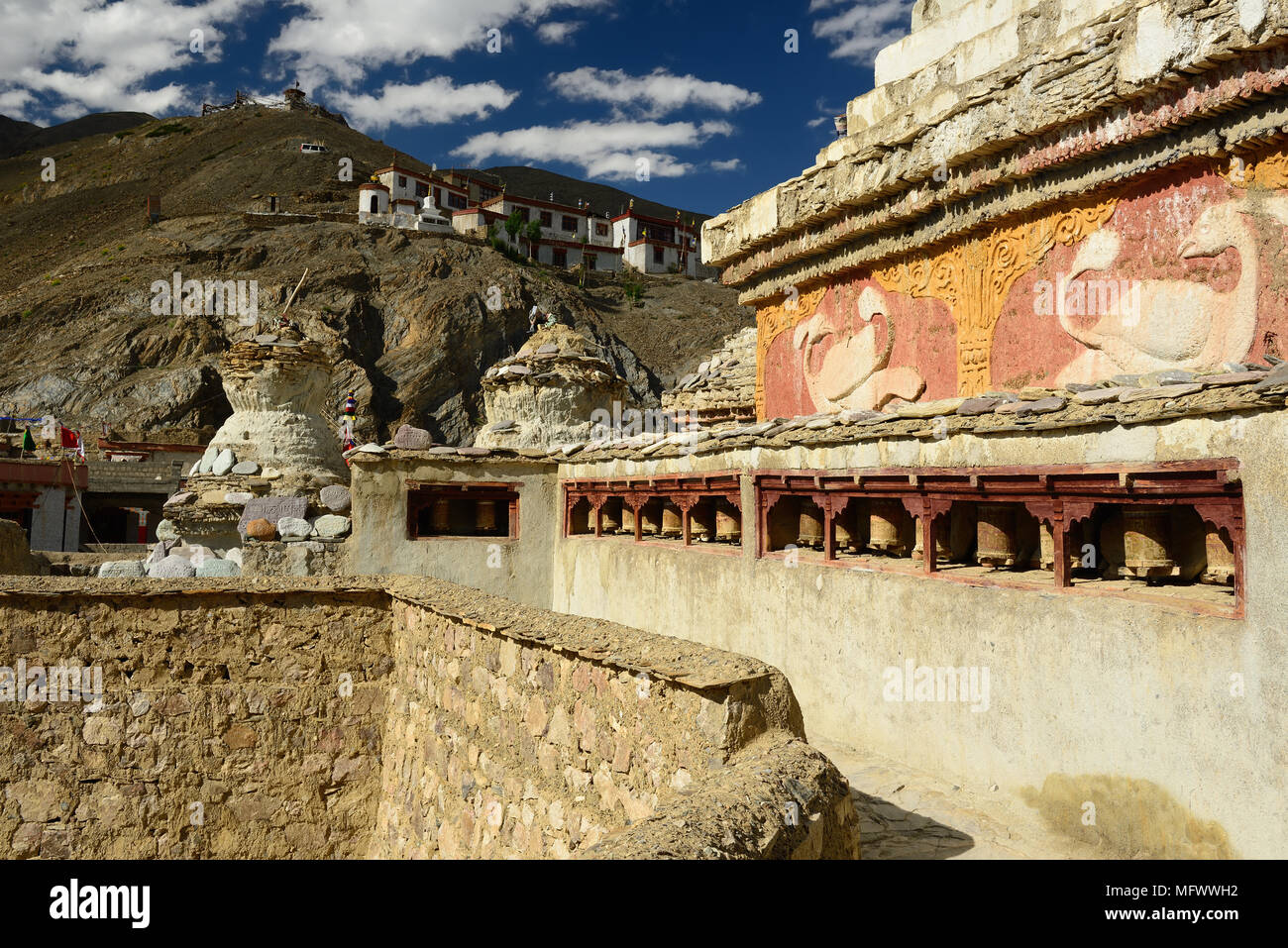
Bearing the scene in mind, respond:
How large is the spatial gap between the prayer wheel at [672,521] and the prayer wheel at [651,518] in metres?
0.69

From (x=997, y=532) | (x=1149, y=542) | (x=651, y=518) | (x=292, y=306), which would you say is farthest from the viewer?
(x=292, y=306)

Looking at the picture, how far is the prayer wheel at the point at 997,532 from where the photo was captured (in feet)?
19.6

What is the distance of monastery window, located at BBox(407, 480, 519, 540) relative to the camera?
486 inches

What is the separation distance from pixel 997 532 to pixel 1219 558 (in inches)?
55.6

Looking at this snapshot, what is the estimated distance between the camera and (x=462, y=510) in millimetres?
13289

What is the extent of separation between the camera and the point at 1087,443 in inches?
201

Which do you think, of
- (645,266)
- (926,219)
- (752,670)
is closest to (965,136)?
(926,219)

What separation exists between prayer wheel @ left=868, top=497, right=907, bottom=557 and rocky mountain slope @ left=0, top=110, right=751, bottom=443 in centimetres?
4516

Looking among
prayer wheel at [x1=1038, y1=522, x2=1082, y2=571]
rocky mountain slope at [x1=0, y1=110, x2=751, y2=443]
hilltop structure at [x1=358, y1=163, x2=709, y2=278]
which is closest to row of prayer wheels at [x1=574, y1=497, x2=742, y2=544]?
prayer wheel at [x1=1038, y1=522, x2=1082, y2=571]

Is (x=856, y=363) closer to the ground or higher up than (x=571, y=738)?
higher up

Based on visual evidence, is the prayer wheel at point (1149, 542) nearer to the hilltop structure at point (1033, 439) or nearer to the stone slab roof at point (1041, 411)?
the hilltop structure at point (1033, 439)

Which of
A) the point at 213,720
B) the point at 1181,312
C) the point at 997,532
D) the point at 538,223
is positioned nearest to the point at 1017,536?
the point at 997,532

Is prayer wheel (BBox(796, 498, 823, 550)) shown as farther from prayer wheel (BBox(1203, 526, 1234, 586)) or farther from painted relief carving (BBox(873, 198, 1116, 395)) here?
prayer wheel (BBox(1203, 526, 1234, 586))

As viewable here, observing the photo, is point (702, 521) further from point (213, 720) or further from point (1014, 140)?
point (213, 720)
